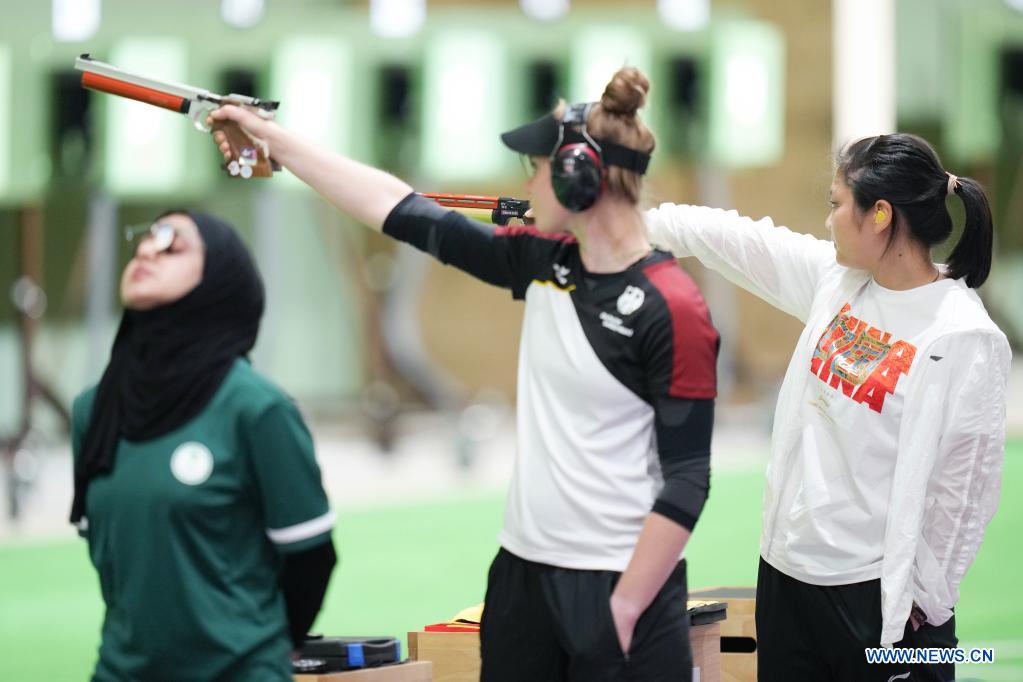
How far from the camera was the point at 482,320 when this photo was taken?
1338 centimetres

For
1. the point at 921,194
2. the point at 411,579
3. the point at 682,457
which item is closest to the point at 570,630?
the point at 682,457

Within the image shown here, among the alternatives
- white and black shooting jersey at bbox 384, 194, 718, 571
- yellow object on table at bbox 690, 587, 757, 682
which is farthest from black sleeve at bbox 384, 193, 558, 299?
yellow object on table at bbox 690, 587, 757, 682

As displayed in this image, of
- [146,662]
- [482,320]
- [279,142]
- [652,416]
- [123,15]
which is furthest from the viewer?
[482,320]

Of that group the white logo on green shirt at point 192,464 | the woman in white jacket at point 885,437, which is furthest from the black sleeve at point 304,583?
the woman in white jacket at point 885,437

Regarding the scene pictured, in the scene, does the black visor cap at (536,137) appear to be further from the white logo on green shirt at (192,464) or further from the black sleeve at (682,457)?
the white logo on green shirt at (192,464)

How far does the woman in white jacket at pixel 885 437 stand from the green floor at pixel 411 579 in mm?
2007

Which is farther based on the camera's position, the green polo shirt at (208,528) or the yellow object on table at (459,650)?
the yellow object on table at (459,650)

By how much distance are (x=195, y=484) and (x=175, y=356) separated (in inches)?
8.1

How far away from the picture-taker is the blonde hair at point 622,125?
2592mm

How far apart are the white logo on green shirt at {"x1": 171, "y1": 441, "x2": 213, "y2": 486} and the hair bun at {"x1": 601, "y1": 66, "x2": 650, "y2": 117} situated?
2.93 ft

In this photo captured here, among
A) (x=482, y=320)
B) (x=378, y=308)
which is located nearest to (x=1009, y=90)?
(x=482, y=320)

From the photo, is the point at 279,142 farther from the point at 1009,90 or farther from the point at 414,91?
the point at 1009,90

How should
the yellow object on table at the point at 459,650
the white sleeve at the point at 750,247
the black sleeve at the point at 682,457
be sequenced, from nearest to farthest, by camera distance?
the black sleeve at the point at 682,457 → the white sleeve at the point at 750,247 → the yellow object on table at the point at 459,650

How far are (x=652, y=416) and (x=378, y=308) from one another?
9.79 m
